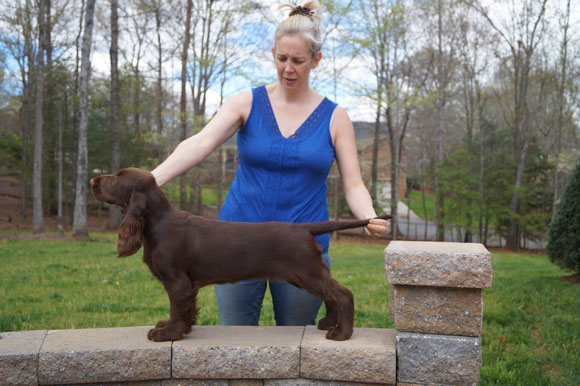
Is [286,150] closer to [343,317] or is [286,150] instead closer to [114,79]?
[343,317]

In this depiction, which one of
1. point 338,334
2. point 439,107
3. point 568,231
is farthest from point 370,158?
point 338,334

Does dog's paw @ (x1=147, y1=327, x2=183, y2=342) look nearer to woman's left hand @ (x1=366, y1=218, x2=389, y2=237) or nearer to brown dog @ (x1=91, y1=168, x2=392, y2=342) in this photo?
brown dog @ (x1=91, y1=168, x2=392, y2=342)

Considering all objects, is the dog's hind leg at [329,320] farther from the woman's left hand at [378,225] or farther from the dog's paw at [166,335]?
the dog's paw at [166,335]

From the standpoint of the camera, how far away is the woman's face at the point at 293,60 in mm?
2686

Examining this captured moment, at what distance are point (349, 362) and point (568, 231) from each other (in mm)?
7888

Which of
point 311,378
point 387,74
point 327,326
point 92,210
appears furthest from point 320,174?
point 92,210

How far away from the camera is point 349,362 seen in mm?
2525

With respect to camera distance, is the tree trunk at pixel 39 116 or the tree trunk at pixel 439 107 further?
the tree trunk at pixel 439 107

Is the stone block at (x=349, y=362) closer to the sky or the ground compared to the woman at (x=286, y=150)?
closer to the ground

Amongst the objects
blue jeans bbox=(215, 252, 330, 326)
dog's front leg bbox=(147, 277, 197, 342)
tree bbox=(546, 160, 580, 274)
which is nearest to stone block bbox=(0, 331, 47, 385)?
dog's front leg bbox=(147, 277, 197, 342)

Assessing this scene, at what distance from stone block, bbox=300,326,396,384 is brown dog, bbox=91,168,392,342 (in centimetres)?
26

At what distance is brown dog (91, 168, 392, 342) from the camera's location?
2.39 m

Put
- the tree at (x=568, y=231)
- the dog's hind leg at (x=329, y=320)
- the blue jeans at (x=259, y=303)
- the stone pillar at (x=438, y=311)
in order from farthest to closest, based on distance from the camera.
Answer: the tree at (x=568, y=231)
the blue jeans at (x=259, y=303)
the dog's hind leg at (x=329, y=320)
the stone pillar at (x=438, y=311)

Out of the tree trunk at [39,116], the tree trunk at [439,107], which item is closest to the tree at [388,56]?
the tree trunk at [439,107]
